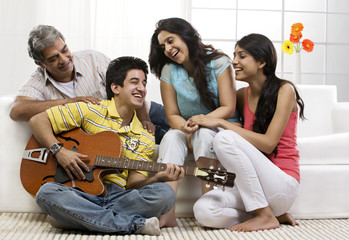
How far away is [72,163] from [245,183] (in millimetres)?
649

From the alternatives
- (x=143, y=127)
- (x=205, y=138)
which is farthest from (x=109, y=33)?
(x=205, y=138)

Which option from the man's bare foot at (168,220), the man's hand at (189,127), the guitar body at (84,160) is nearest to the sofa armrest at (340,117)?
the man's hand at (189,127)

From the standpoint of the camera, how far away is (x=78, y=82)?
2168 millimetres

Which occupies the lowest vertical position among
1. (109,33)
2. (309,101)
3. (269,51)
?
(309,101)

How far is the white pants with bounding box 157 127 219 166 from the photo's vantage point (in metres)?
1.77

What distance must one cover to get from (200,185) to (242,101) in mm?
423

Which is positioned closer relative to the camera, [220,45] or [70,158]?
[70,158]

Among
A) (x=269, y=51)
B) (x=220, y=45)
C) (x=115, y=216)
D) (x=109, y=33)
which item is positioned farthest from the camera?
(x=220, y=45)

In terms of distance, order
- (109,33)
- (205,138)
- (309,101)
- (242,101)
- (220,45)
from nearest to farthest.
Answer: (205,138) → (242,101) → (309,101) → (109,33) → (220,45)

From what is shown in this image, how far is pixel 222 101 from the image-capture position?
191 cm

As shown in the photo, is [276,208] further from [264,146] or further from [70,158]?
[70,158]

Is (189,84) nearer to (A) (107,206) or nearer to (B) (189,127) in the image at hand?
(B) (189,127)

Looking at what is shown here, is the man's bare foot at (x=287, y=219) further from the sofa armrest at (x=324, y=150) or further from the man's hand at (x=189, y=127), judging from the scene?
the man's hand at (x=189, y=127)

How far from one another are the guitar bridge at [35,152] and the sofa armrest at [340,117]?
1.64 m
